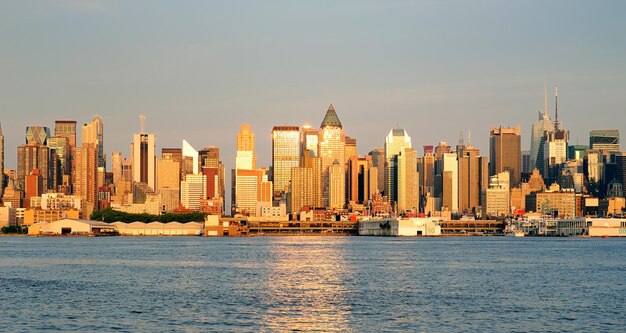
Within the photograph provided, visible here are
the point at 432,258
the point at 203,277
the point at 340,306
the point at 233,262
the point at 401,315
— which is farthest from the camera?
the point at 432,258

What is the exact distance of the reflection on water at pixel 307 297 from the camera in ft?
181

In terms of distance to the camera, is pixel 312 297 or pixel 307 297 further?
pixel 307 297

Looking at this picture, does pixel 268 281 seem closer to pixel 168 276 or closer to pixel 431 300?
pixel 168 276

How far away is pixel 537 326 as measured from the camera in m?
54.4

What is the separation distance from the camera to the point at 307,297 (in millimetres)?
69062

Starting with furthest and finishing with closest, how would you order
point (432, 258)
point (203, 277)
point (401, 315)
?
point (432, 258) → point (203, 277) → point (401, 315)

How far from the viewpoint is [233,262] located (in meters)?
115

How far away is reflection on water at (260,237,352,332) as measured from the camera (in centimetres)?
5531

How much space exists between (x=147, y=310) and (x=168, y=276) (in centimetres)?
2821

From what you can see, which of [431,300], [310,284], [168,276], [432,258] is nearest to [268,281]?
[310,284]

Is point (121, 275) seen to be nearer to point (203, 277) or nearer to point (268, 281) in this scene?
point (203, 277)

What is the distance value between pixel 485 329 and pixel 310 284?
28.2 m

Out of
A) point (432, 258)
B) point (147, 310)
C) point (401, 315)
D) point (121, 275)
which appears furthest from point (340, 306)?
point (432, 258)

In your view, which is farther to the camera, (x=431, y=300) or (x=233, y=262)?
(x=233, y=262)
